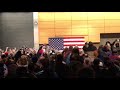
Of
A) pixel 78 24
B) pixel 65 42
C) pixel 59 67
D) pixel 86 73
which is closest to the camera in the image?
pixel 86 73

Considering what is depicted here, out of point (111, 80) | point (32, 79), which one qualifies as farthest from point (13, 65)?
point (111, 80)

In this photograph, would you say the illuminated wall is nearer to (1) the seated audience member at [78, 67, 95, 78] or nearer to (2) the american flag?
(2) the american flag

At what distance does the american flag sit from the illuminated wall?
1074mm

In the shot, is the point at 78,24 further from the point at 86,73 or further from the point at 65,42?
the point at 86,73

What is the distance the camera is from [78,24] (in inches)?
840

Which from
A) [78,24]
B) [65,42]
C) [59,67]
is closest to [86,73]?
[59,67]

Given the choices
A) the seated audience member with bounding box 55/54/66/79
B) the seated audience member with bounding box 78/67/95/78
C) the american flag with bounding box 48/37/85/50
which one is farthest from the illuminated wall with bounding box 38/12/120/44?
the seated audience member with bounding box 78/67/95/78

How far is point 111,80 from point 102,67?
1.46 meters

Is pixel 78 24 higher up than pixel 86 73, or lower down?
higher up

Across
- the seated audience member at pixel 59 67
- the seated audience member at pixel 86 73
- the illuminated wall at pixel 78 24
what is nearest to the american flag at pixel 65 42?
the illuminated wall at pixel 78 24

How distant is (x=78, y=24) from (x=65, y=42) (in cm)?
209

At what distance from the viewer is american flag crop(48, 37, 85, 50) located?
61.6ft

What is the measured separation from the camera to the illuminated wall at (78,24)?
21.0m
